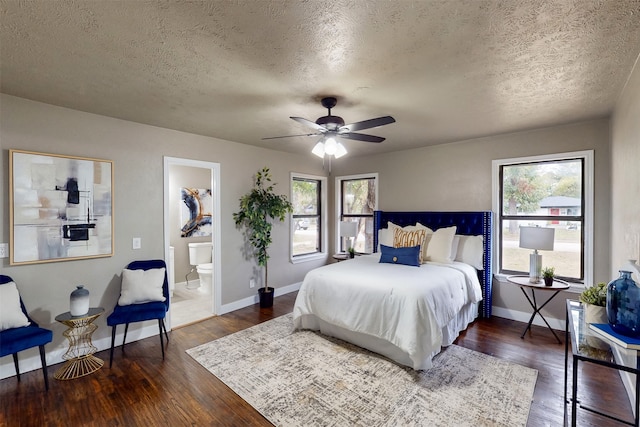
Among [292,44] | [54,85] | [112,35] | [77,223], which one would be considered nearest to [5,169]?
[77,223]

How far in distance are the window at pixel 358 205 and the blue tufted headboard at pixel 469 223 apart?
0.69 metres

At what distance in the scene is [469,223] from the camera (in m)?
4.25

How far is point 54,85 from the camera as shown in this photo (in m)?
2.40

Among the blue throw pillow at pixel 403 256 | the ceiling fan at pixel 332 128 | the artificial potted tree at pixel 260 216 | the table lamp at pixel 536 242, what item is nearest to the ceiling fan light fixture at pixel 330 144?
the ceiling fan at pixel 332 128

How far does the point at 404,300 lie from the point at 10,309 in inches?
132

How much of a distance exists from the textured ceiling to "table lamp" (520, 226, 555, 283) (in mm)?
1282

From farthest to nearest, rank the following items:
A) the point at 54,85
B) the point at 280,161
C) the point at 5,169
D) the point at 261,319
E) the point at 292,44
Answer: the point at 280,161, the point at 261,319, the point at 5,169, the point at 54,85, the point at 292,44

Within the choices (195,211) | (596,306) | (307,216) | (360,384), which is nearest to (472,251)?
(596,306)

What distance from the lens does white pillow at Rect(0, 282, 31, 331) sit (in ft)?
7.81

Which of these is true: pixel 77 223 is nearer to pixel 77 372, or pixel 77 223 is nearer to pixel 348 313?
pixel 77 372

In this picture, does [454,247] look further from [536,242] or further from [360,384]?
[360,384]

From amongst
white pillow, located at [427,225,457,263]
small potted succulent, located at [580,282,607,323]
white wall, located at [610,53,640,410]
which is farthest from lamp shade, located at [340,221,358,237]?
small potted succulent, located at [580,282,607,323]

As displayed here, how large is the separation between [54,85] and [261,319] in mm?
3287

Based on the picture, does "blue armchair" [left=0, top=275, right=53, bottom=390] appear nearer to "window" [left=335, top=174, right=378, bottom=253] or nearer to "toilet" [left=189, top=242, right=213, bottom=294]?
"toilet" [left=189, top=242, right=213, bottom=294]
